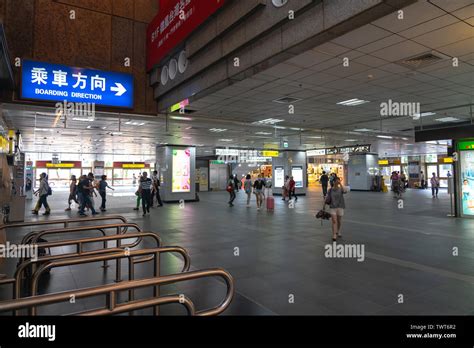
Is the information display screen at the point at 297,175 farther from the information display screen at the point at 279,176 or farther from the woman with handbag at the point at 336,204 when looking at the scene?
the woman with handbag at the point at 336,204

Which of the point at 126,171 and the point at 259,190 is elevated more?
the point at 126,171

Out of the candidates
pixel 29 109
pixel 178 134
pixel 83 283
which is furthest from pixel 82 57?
pixel 178 134

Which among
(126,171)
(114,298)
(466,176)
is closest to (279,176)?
(466,176)

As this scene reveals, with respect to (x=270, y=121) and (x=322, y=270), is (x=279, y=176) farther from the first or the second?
(x=322, y=270)

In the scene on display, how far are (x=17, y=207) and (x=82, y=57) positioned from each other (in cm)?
563

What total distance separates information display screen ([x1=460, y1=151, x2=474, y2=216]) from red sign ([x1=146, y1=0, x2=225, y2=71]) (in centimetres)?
1022

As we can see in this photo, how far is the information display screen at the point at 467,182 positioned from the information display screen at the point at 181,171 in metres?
14.2

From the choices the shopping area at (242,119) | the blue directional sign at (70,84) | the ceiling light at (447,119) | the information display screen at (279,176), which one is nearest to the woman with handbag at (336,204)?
the shopping area at (242,119)

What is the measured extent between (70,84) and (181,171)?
39.4 ft

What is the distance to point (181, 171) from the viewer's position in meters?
20.0

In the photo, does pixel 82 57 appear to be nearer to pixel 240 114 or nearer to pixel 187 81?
pixel 187 81

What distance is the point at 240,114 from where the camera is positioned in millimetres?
11984

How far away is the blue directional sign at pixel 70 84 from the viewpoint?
7.89 metres
